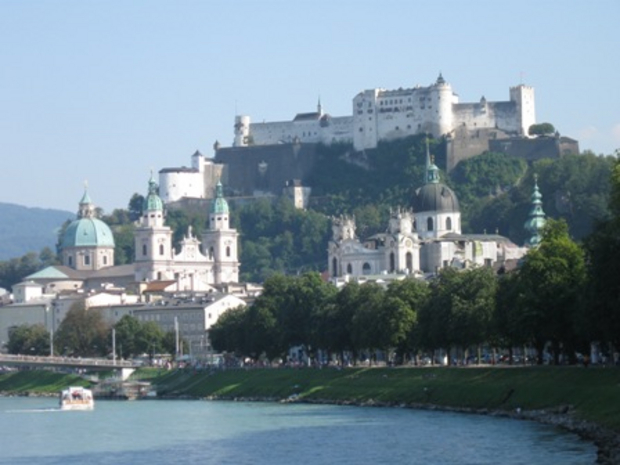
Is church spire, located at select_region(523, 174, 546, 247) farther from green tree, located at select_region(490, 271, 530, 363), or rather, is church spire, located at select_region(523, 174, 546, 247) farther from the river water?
green tree, located at select_region(490, 271, 530, 363)

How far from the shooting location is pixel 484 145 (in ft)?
645

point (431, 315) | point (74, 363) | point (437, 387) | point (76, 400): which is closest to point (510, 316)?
point (437, 387)

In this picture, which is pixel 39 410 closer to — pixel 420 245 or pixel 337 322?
pixel 337 322

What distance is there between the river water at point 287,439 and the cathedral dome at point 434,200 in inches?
2563

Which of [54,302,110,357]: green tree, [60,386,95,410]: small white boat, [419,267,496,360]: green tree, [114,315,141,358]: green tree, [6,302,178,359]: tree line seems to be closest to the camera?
[419,267,496,360]: green tree

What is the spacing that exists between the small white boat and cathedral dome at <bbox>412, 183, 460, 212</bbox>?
57.2 meters

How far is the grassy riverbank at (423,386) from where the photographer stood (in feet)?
232

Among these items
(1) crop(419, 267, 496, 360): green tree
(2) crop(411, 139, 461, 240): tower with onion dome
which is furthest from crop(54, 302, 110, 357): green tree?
(1) crop(419, 267, 496, 360): green tree

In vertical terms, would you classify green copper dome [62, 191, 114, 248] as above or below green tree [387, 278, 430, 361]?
above

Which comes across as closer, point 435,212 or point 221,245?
point 435,212

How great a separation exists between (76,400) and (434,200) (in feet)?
195

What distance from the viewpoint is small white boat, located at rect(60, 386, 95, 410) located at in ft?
329

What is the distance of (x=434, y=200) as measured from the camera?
510ft

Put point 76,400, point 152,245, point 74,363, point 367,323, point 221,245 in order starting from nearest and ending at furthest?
point 76,400, point 367,323, point 74,363, point 152,245, point 221,245
